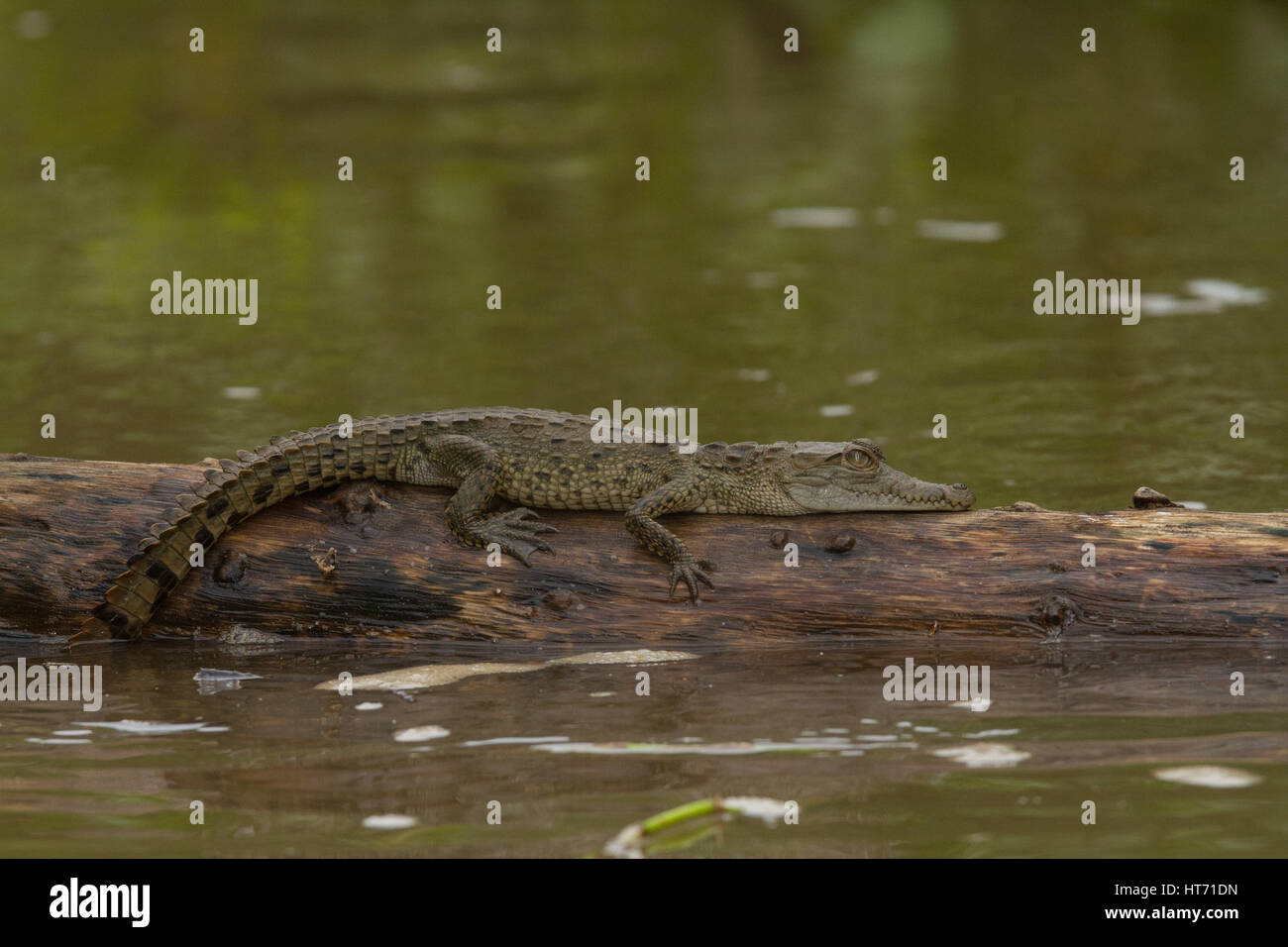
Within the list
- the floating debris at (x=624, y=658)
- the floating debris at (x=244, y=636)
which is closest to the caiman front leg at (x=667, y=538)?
the floating debris at (x=624, y=658)

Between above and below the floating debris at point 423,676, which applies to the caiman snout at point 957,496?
above

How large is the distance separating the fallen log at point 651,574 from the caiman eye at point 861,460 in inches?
11.1

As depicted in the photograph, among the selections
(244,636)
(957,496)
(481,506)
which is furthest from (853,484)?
(244,636)

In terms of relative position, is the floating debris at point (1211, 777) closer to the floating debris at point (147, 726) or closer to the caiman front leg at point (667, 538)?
the caiman front leg at point (667, 538)

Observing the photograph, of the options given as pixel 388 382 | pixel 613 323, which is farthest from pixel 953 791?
pixel 613 323

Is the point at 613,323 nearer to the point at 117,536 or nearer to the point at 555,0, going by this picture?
the point at 117,536

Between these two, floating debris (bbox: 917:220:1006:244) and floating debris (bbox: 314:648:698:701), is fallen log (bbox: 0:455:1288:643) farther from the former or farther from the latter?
floating debris (bbox: 917:220:1006:244)

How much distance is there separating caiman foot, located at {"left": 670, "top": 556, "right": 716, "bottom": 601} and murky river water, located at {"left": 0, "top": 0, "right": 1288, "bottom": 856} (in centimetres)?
33

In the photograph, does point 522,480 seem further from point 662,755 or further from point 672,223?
point 672,223

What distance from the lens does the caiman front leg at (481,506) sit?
8.61 m

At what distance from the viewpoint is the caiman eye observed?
8.71 meters

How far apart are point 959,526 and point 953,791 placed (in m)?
2.37

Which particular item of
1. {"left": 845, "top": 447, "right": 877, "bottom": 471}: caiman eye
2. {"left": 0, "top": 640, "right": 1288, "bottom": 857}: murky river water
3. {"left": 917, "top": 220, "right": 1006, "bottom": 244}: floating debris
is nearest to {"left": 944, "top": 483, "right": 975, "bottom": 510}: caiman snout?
{"left": 845, "top": 447, "right": 877, "bottom": 471}: caiman eye

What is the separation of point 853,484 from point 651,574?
4.01 feet
